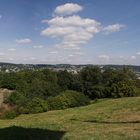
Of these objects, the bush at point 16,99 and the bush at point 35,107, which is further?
the bush at point 16,99

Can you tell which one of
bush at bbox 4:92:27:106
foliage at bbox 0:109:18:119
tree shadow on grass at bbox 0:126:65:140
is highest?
tree shadow on grass at bbox 0:126:65:140

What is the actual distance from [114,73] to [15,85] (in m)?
26.4

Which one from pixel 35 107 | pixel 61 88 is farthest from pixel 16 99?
pixel 61 88

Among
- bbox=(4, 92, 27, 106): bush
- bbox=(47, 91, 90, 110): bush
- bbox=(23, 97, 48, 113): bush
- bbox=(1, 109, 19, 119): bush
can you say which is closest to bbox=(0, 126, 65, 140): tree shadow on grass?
bbox=(1, 109, 19, 119): bush

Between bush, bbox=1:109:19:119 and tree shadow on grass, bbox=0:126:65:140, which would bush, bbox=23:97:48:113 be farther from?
tree shadow on grass, bbox=0:126:65:140

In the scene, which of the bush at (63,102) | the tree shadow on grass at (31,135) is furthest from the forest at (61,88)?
the tree shadow on grass at (31,135)

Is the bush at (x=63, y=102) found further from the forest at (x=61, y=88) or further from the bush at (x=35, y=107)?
the bush at (x=35, y=107)

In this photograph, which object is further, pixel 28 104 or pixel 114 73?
pixel 114 73

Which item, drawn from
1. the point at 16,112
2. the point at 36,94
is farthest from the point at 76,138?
the point at 36,94

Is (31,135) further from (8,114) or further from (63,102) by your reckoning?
(63,102)

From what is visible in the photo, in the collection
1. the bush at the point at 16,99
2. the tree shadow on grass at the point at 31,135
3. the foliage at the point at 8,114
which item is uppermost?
the tree shadow on grass at the point at 31,135

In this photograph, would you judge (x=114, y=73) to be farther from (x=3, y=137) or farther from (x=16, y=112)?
(x=3, y=137)

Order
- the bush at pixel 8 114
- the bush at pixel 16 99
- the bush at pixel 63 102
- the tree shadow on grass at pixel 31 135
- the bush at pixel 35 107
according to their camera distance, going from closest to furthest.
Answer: the tree shadow on grass at pixel 31 135 < the bush at pixel 8 114 < the bush at pixel 35 107 < the bush at pixel 63 102 < the bush at pixel 16 99

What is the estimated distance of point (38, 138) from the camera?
14062 millimetres
